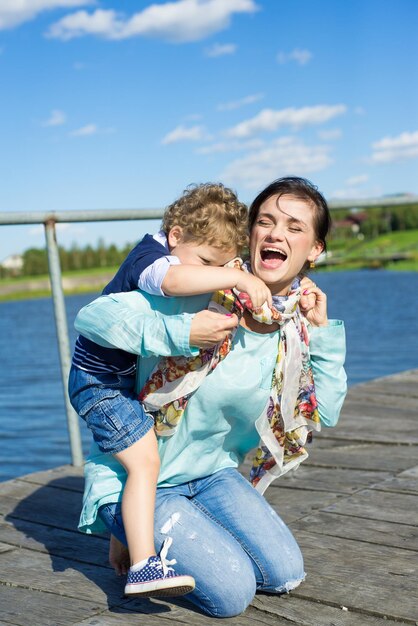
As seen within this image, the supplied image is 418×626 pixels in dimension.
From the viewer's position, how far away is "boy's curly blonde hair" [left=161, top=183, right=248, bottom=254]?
1999mm

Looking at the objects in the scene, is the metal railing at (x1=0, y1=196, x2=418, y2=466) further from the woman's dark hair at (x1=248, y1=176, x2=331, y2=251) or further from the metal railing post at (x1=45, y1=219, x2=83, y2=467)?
the woman's dark hair at (x1=248, y1=176, x2=331, y2=251)

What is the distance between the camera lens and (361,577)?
2057 millimetres

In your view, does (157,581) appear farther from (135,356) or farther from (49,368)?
(49,368)

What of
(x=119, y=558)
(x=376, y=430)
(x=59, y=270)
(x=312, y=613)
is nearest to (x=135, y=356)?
(x=119, y=558)

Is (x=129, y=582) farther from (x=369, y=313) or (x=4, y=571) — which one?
(x=369, y=313)

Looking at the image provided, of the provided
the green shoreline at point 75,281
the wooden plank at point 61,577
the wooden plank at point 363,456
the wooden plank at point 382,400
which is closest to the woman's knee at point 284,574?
the wooden plank at point 61,577

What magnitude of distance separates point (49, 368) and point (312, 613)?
13895 mm

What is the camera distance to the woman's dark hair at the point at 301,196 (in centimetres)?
216

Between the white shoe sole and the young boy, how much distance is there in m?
0.02

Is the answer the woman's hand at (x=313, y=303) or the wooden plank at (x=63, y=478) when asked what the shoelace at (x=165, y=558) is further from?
the wooden plank at (x=63, y=478)

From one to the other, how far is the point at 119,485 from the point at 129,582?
271mm

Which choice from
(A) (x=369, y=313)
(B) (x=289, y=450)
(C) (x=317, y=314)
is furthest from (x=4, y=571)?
(A) (x=369, y=313)

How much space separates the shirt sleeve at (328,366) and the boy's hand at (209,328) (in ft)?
1.23

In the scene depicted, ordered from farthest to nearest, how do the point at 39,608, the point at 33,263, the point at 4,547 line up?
1. the point at 33,263
2. the point at 4,547
3. the point at 39,608
